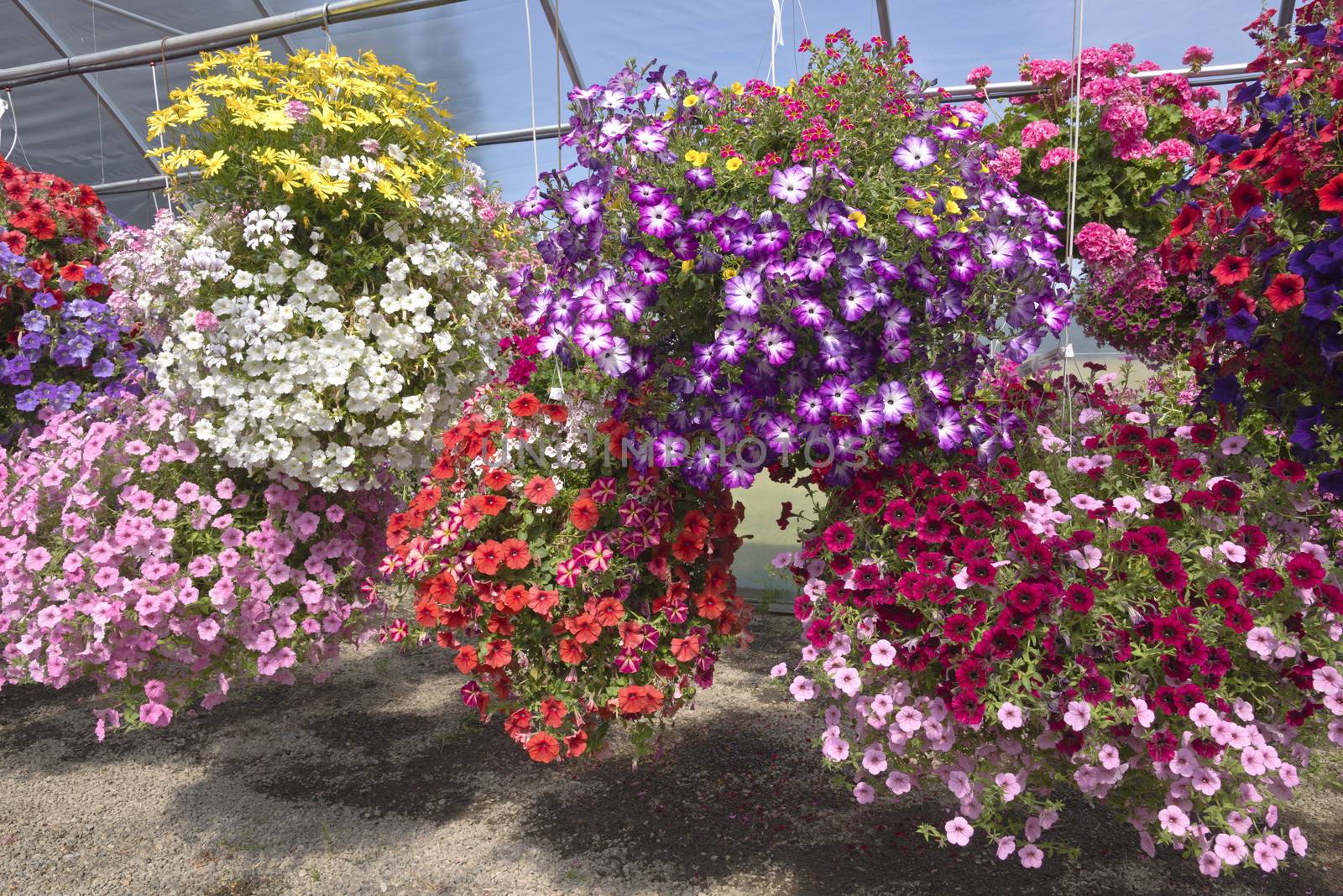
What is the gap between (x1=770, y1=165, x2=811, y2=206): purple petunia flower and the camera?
1.92 metres

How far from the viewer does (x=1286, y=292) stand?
179 cm

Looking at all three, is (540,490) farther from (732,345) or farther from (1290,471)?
(1290,471)

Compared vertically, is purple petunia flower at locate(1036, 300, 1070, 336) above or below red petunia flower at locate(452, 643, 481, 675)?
above

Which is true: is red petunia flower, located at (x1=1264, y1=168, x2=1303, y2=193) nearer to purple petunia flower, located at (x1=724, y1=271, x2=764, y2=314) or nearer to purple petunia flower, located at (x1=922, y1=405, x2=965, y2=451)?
purple petunia flower, located at (x1=922, y1=405, x2=965, y2=451)

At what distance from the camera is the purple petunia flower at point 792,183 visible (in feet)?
6.31

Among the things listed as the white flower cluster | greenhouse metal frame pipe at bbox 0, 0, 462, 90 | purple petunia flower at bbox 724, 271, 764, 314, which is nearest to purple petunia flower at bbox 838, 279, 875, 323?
purple petunia flower at bbox 724, 271, 764, 314

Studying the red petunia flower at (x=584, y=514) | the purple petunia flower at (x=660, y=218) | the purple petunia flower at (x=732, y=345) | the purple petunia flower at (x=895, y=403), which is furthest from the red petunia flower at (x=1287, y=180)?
the red petunia flower at (x=584, y=514)

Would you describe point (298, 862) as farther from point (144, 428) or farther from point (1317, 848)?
point (1317, 848)

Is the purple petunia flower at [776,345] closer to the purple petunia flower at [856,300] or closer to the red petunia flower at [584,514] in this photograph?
the purple petunia flower at [856,300]

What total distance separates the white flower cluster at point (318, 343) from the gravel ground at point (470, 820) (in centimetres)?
113

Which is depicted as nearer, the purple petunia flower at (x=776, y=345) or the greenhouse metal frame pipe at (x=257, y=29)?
the purple petunia flower at (x=776, y=345)

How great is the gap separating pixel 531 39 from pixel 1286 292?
3.02m

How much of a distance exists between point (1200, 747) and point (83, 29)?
8470 mm

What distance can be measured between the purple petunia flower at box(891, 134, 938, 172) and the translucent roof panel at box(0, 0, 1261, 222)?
1.36 m
